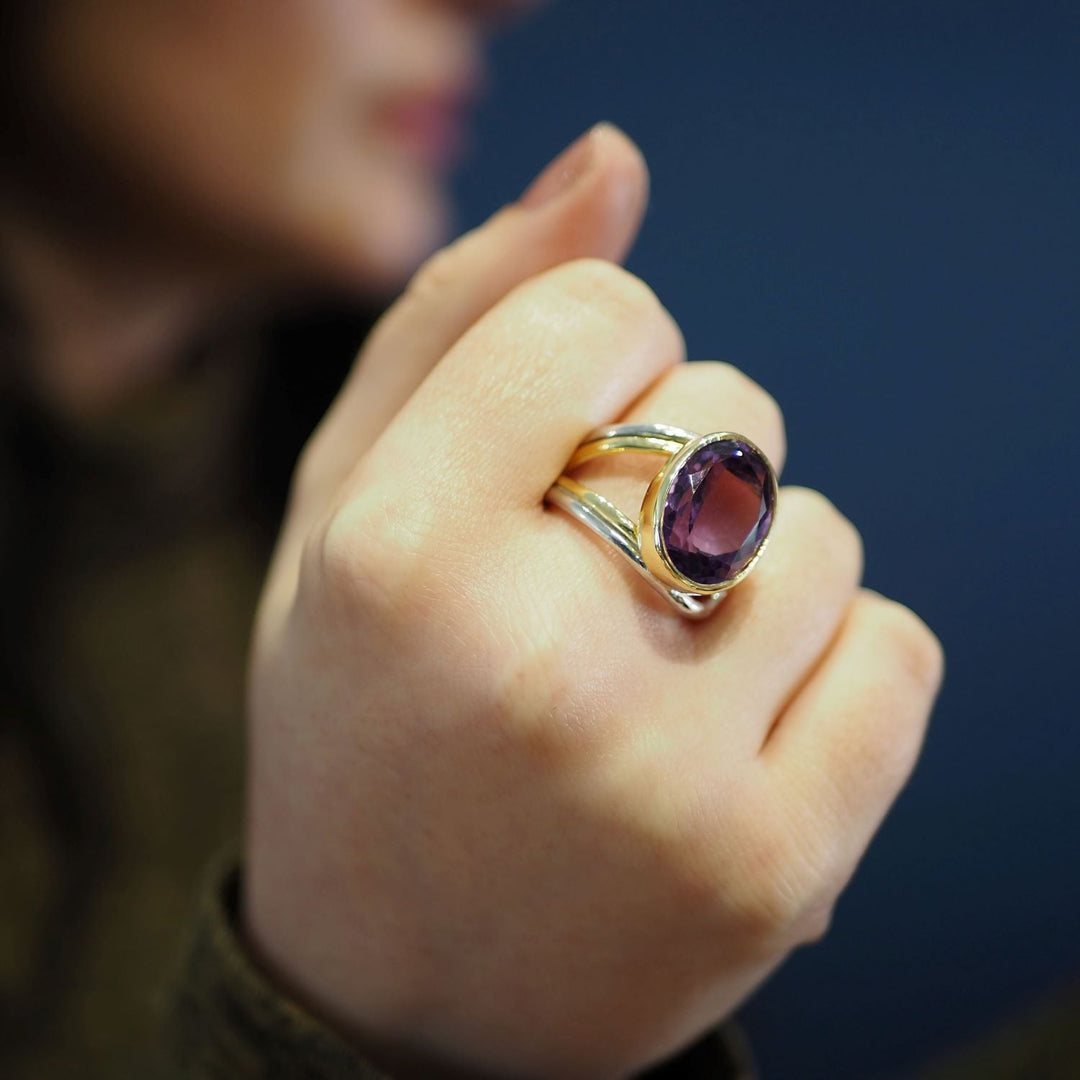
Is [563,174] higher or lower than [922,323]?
higher

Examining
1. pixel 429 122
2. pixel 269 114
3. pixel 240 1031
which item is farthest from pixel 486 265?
pixel 429 122

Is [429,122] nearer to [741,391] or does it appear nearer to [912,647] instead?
[741,391]

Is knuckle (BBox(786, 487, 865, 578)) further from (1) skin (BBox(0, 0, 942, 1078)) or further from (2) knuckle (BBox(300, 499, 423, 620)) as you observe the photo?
(2) knuckle (BBox(300, 499, 423, 620))

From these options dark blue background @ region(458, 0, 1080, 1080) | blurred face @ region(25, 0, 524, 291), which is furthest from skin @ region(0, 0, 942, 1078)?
dark blue background @ region(458, 0, 1080, 1080)

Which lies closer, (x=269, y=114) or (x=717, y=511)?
(x=717, y=511)

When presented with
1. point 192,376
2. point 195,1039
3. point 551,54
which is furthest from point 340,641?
point 551,54

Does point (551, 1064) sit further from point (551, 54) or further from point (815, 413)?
point (551, 54)

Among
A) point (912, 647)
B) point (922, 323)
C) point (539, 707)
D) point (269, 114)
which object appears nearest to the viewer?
point (539, 707)
